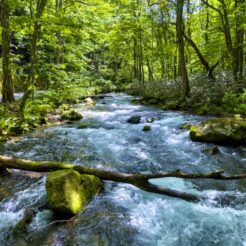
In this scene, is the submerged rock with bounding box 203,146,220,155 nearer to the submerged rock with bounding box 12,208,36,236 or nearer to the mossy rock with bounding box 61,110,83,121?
the submerged rock with bounding box 12,208,36,236

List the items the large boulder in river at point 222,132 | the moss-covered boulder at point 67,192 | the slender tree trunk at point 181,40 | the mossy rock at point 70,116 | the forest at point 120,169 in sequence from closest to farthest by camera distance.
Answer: the forest at point 120,169, the moss-covered boulder at point 67,192, the large boulder in river at point 222,132, the mossy rock at point 70,116, the slender tree trunk at point 181,40

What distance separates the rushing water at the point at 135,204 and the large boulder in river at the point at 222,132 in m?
0.33

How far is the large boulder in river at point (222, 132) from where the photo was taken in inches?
296

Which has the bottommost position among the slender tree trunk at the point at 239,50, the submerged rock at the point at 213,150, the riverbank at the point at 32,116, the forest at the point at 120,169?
the submerged rock at the point at 213,150

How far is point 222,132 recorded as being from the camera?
760 cm

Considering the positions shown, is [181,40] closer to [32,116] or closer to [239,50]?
[239,50]

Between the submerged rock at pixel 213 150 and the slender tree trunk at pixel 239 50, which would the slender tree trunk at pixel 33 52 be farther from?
the slender tree trunk at pixel 239 50

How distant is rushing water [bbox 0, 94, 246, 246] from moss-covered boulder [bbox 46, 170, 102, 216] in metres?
A: 0.16

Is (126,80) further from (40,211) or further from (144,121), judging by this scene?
(40,211)

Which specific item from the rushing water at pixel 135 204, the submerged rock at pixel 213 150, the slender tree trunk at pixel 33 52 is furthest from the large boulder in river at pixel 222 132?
the slender tree trunk at pixel 33 52

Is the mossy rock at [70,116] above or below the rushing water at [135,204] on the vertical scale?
above

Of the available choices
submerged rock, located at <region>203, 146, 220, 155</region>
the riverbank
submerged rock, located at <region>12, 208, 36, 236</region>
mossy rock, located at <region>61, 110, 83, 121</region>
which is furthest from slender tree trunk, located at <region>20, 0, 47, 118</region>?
submerged rock, located at <region>203, 146, 220, 155</region>

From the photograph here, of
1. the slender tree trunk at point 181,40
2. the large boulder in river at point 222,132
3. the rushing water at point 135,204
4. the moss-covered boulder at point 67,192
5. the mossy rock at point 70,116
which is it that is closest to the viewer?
the rushing water at point 135,204

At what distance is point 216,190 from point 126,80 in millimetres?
31796
